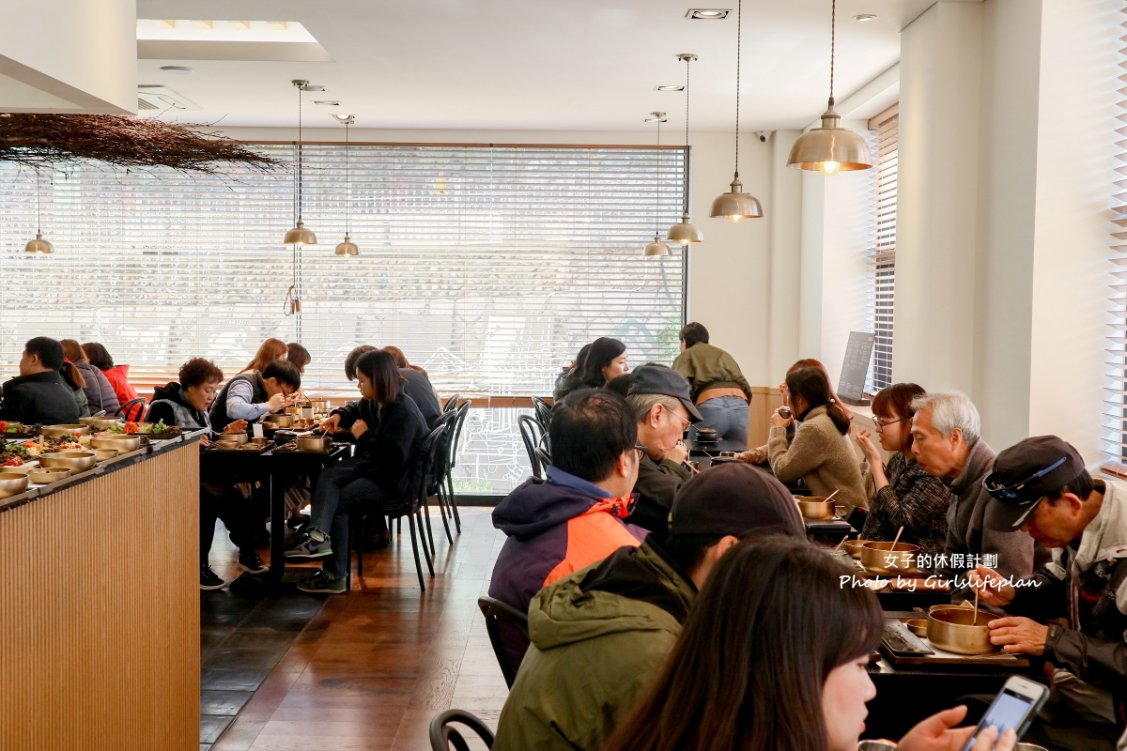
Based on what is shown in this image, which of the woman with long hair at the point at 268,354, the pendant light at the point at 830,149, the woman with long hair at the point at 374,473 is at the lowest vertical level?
the woman with long hair at the point at 374,473

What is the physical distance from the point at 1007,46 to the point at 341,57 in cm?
369

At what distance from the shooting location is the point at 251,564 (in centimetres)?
555

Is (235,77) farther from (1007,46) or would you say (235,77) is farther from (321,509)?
(1007,46)

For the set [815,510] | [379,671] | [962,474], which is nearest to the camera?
[962,474]

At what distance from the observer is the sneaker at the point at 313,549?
5570 mm

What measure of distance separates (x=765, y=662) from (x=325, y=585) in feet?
14.9

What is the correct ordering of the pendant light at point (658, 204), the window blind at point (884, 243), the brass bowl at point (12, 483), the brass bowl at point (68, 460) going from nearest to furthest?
the brass bowl at point (12, 483) < the brass bowl at point (68, 460) < the window blind at point (884, 243) < the pendant light at point (658, 204)

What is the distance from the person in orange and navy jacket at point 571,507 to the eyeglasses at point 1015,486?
32.4 inches

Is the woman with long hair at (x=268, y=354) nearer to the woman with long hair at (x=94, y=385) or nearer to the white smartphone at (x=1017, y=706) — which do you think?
the woman with long hair at (x=94, y=385)

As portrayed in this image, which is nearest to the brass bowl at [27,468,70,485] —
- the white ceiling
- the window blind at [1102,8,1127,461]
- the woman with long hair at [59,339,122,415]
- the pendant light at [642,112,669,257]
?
the white ceiling

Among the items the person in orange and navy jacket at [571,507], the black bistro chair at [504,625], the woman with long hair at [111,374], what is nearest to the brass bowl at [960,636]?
the person in orange and navy jacket at [571,507]

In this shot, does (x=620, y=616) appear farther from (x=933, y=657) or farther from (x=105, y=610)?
(x=105, y=610)

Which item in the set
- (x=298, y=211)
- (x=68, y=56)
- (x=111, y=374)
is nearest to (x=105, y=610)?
(x=68, y=56)

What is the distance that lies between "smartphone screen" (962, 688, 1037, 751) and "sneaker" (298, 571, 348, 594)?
4176 millimetres
